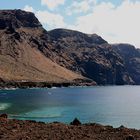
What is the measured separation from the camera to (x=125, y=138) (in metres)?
24.1

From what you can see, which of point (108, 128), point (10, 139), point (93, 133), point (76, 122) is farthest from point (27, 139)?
point (76, 122)

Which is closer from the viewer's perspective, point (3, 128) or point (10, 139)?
point (10, 139)

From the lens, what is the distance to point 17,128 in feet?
87.0

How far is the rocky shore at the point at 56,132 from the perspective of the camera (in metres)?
24.0

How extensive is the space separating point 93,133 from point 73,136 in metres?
2.02

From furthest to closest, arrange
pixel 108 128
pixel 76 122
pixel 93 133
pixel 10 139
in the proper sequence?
pixel 76 122 < pixel 108 128 < pixel 93 133 < pixel 10 139

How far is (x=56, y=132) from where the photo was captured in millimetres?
25625

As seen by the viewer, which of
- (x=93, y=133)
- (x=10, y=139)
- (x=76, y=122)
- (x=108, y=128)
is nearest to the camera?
(x=10, y=139)

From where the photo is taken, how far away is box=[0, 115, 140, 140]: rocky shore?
78.6 ft

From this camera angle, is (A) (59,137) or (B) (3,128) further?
(B) (3,128)

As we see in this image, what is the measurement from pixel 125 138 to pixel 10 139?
678 cm

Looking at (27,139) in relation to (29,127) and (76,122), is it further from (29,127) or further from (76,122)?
(76,122)

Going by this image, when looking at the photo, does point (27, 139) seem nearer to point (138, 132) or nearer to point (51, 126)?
point (51, 126)

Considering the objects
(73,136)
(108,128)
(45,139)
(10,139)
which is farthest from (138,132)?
(10,139)
